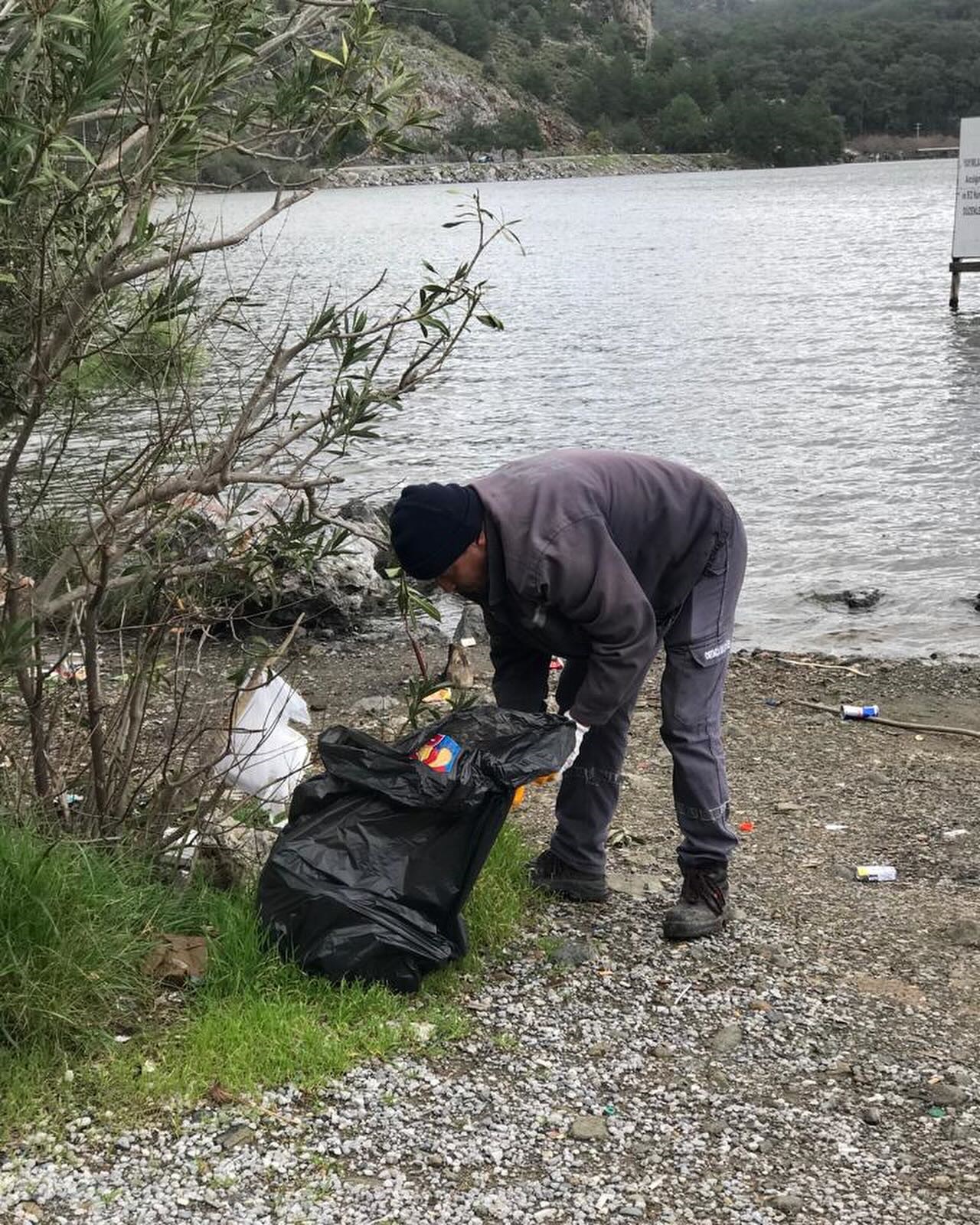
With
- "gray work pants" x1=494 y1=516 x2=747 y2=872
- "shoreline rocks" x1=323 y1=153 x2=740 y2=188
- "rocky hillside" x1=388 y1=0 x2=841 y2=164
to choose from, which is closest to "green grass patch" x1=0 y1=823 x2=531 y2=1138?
"gray work pants" x1=494 y1=516 x2=747 y2=872

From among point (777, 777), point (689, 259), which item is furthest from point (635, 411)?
point (689, 259)

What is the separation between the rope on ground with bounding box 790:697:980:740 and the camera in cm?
796

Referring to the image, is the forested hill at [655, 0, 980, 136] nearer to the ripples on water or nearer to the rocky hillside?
the rocky hillside

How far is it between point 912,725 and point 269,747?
4.18 meters

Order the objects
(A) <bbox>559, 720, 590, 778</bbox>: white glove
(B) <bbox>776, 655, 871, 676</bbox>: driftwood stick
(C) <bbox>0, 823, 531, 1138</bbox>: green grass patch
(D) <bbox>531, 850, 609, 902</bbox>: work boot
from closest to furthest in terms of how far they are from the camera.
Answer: (C) <bbox>0, 823, 531, 1138</bbox>: green grass patch, (A) <bbox>559, 720, 590, 778</bbox>: white glove, (D) <bbox>531, 850, 609, 902</bbox>: work boot, (B) <bbox>776, 655, 871, 676</bbox>: driftwood stick

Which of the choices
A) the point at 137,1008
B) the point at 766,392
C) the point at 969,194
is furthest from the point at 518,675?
the point at 969,194

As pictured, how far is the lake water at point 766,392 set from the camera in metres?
12.9

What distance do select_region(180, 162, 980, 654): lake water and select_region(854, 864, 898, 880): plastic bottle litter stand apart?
3143 mm

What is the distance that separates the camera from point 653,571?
4703 millimetres

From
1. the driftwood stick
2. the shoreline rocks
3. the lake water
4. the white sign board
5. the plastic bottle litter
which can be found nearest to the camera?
the plastic bottle litter

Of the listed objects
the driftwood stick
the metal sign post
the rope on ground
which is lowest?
the driftwood stick

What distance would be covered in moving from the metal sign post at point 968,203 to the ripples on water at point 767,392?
1.57 meters

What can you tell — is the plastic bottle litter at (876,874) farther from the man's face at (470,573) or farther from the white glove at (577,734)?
the man's face at (470,573)

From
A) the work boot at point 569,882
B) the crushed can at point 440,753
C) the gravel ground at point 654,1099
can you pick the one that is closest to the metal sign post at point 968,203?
the gravel ground at point 654,1099
